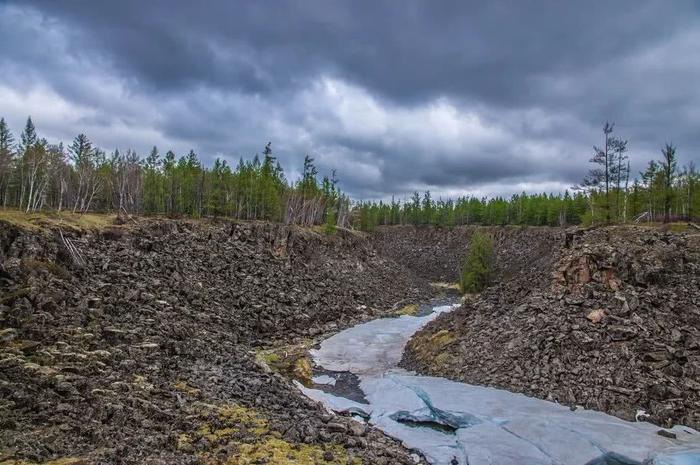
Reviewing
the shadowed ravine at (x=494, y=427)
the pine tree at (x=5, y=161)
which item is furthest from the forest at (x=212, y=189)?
the shadowed ravine at (x=494, y=427)

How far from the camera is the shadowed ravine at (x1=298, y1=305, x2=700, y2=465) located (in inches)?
585

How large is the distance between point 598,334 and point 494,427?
370 inches

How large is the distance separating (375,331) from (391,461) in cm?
2604

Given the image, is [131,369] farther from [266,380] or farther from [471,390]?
[471,390]

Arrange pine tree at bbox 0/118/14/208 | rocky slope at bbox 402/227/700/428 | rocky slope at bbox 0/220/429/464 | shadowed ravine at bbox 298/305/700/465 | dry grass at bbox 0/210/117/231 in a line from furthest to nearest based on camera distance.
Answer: pine tree at bbox 0/118/14/208, dry grass at bbox 0/210/117/231, rocky slope at bbox 402/227/700/428, shadowed ravine at bbox 298/305/700/465, rocky slope at bbox 0/220/429/464

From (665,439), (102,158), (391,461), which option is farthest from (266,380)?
(102,158)

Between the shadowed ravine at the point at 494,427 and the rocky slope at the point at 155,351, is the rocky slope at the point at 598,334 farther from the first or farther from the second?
the rocky slope at the point at 155,351

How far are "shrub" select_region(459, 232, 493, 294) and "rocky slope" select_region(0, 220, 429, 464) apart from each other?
609 inches

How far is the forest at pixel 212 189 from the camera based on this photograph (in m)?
52.7

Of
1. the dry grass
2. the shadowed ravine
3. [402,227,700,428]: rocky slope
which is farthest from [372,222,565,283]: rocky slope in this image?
the dry grass

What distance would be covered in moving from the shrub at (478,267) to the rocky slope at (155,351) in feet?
50.7

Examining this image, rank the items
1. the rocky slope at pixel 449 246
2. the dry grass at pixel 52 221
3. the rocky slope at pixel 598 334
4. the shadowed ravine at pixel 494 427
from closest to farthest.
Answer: the shadowed ravine at pixel 494 427
the rocky slope at pixel 598 334
the dry grass at pixel 52 221
the rocky slope at pixel 449 246

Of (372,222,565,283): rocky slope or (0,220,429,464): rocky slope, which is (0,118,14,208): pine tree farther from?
(372,222,565,283): rocky slope

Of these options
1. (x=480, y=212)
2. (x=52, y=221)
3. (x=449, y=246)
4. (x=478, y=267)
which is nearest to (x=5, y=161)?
(x=52, y=221)
